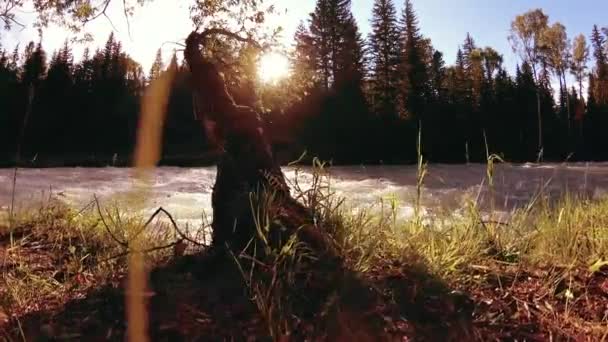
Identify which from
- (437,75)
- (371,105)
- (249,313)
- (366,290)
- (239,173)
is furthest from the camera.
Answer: (437,75)

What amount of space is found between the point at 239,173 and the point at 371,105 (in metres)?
28.2

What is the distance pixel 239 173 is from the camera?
2756 millimetres

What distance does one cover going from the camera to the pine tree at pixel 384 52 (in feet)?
113

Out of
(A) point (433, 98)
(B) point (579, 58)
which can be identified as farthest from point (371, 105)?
(B) point (579, 58)

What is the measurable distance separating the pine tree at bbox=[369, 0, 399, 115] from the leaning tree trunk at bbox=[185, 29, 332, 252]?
103 feet

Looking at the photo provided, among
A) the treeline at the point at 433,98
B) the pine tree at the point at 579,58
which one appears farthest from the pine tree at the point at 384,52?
the pine tree at the point at 579,58

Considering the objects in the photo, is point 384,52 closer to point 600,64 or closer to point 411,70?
point 411,70

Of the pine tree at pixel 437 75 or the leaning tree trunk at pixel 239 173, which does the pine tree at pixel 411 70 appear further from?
the leaning tree trunk at pixel 239 173

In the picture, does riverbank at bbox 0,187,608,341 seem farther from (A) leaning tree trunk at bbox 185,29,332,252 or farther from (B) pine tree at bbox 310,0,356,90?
(B) pine tree at bbox 310,0,356,90

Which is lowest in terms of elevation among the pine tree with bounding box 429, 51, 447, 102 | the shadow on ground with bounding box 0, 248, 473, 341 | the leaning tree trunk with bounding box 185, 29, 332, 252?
the shadow on ground with bounding box 0, 248, 473, 341

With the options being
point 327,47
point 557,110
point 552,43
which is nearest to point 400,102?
point 327,47

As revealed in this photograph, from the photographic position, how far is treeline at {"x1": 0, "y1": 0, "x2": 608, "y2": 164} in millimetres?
26406

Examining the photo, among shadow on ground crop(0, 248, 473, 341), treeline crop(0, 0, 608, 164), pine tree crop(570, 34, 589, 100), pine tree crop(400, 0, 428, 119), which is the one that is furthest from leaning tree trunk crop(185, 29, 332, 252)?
pine tree crop(570, 34, 589, 100)

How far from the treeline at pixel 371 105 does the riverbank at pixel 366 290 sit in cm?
2058
